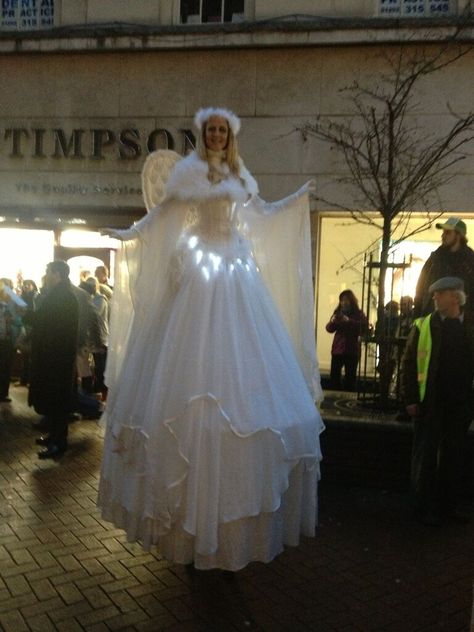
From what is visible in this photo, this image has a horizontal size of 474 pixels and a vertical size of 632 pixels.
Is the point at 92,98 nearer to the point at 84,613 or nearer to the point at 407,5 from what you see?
the point at 407,5

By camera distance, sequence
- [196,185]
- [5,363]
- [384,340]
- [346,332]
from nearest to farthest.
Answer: [196,185], [384,340], [5,363], [346,332]

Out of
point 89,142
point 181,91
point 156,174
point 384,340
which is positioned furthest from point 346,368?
point 89,142

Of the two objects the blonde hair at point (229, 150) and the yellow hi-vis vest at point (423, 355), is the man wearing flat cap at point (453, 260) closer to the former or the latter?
the yellow hi-vis vest at point (423, 355)

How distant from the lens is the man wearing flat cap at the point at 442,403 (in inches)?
193

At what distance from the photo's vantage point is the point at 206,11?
1201 cm

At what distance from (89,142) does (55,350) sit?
665 centimetres

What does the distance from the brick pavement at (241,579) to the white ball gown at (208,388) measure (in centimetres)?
33

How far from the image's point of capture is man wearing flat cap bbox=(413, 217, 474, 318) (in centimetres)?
588

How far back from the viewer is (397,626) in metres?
3.33

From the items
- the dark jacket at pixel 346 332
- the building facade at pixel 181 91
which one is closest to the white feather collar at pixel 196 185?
the dark jacket at pixel 346 332

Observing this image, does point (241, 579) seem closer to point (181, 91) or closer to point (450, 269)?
point (450, 269)

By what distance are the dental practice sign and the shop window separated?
2.67m

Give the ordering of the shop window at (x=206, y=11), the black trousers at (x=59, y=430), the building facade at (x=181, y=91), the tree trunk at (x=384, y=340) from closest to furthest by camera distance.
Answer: the tree trunk at (x=384, y=340) < the black trousers at (x=59, y=430) < the building facade at (x=181, y=91) < the shop window at (x=206, y=11)

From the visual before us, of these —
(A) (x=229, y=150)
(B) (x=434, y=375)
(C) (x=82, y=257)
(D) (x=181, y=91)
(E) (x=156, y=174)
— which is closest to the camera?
(A) (x=229, y=150)
